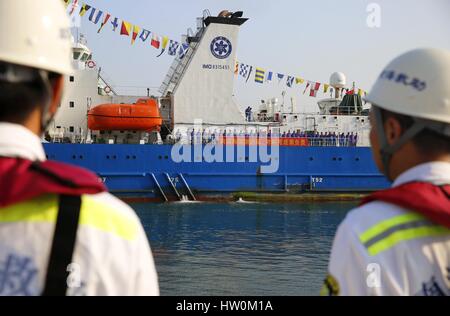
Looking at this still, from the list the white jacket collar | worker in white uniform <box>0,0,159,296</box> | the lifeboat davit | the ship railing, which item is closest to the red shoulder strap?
worker in white uniform <box>0,0,159,296</box>

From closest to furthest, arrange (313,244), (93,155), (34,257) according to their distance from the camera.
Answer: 1. (34,257)
2. (313,244)
3. (93,155)

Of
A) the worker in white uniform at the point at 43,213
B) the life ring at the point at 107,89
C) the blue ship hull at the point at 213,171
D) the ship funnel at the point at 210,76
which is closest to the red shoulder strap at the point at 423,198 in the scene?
the worker in white uniform at the point at 43,213

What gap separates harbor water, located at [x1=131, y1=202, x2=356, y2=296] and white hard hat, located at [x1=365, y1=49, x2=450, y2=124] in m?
6.11

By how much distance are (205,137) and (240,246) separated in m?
9.27

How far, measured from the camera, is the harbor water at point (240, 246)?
7.78m

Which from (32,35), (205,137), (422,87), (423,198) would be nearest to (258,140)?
(205,137)

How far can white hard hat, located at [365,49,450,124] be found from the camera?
1.45 m

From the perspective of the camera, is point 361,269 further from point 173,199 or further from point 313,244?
point 173,199

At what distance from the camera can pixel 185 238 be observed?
11734 millimetres

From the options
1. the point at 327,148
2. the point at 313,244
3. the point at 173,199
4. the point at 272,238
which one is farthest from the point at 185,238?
the point at 327,148

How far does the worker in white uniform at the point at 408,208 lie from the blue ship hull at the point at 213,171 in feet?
55.7

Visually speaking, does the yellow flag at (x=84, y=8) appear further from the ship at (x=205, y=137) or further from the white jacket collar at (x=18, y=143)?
the white jacket collar at (x=18, y=143)
